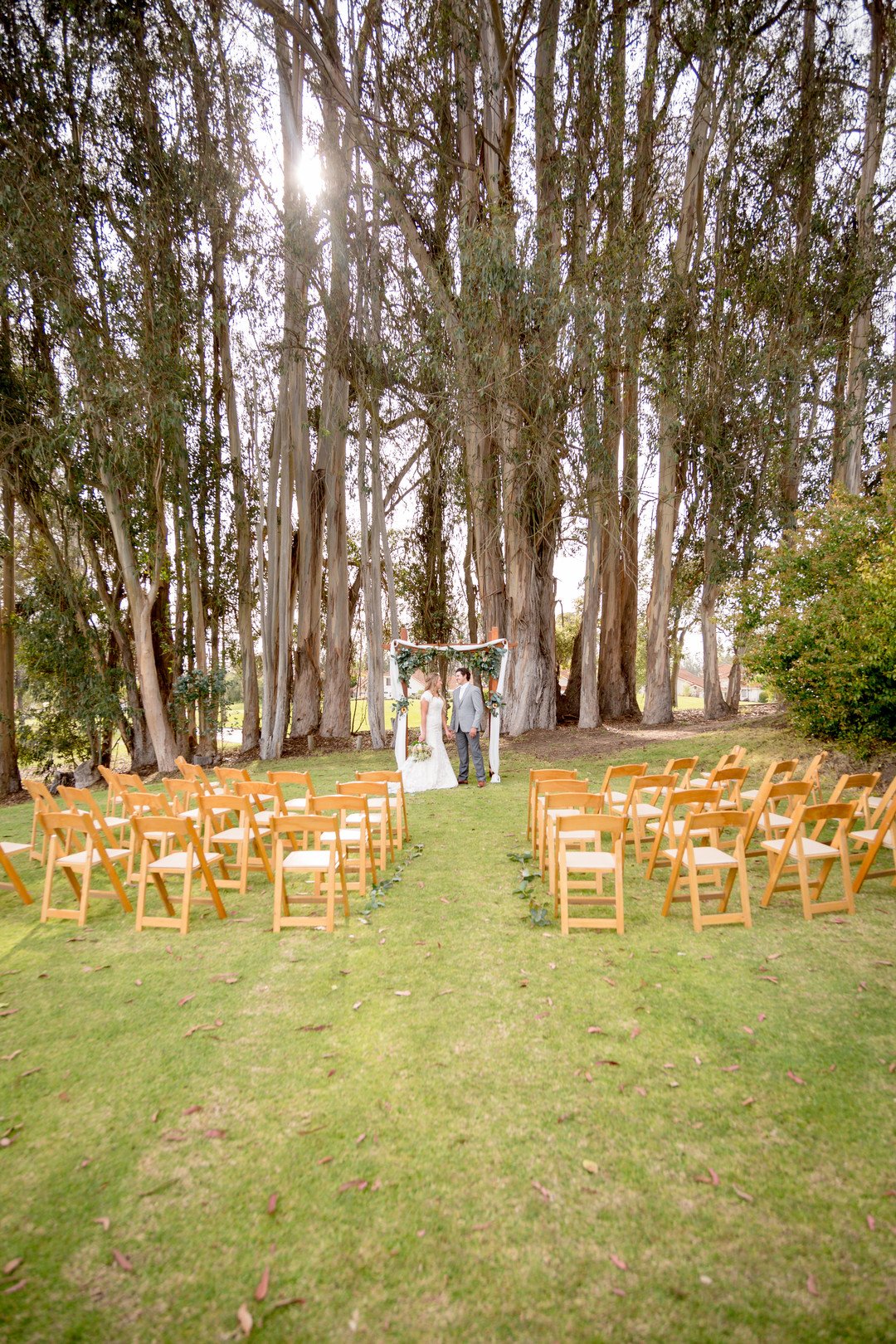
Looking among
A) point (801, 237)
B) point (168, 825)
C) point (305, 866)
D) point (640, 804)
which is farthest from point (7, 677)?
point (801, 237)

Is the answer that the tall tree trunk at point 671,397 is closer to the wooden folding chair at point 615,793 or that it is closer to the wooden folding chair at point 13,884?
the wooden folding chair at point 615,793

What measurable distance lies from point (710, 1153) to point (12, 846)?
582 centimetres

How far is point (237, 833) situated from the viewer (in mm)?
5484

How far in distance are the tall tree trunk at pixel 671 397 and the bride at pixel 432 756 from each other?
22.7 feet

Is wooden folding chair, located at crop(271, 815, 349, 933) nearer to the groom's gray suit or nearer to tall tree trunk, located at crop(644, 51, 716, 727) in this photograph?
the groom's gray suit

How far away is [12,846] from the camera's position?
579 centimetres

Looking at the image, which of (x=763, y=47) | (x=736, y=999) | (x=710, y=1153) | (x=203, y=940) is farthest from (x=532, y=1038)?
(x=763, y=47)

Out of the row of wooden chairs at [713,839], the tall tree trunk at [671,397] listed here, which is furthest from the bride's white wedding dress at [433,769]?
the tall tree trunk at [671,397]

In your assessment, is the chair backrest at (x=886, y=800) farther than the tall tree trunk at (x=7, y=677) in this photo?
No

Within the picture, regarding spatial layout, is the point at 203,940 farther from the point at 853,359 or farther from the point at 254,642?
the point at 853,359

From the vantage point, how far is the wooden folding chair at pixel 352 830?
469cm

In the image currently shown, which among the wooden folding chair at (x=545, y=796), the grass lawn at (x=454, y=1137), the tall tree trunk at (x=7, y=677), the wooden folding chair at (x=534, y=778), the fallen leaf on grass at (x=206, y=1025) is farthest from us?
the tall tree trunk at (x=7, y=677)

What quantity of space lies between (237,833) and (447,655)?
614cm

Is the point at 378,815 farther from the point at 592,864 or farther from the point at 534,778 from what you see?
the point at 592,864
